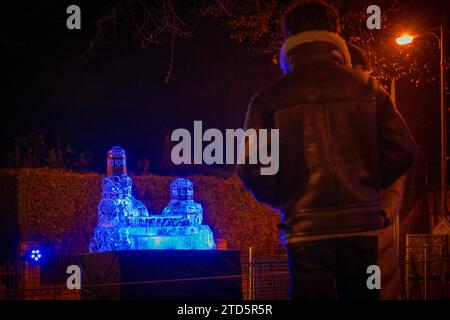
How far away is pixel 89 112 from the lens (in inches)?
1088

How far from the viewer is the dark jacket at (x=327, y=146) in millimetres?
3717

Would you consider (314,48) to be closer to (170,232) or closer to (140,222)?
(170,232)

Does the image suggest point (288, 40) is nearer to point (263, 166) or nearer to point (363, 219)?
point (263, 166)

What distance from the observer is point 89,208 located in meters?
16.3

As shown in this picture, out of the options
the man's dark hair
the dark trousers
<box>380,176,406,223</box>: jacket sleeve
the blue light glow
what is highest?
the man's dark hair

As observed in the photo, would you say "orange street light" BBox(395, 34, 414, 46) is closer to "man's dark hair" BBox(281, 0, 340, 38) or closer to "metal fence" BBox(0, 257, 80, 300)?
"metal fence" BBox(0, 257, 80, 300)

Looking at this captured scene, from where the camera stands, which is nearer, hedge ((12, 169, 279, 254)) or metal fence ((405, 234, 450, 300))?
metal fence ((405, 234, 450, 300))

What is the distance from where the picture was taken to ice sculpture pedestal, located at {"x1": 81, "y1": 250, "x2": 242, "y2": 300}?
6.83 meters

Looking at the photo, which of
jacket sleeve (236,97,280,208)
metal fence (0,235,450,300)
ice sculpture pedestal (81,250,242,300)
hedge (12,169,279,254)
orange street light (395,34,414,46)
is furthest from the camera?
hedge (12,169,279,254)

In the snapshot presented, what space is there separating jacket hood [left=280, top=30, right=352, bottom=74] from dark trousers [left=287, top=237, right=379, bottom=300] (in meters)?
0.94

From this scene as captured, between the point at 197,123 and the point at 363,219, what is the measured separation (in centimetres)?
2442

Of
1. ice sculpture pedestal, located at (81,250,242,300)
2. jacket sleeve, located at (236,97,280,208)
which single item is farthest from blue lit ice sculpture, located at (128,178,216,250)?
jacket sleeve, located at (236,97,280,208)

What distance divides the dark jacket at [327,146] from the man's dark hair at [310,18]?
0.11 metres
